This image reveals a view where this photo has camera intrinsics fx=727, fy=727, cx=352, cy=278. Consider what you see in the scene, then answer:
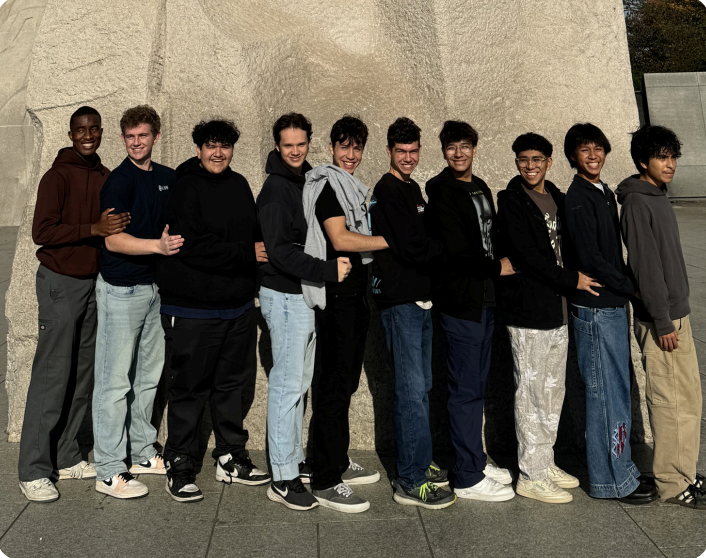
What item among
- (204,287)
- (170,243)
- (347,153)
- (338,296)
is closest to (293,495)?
(338,296)

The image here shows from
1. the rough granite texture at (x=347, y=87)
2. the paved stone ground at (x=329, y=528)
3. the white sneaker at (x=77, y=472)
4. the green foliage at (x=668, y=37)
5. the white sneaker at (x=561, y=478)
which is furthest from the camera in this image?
the green foliage at (x=668, y=37)

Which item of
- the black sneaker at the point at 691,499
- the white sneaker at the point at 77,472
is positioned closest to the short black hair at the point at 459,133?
the black sneaker at the point at 691,499

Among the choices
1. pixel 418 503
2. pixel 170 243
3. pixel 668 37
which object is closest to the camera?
pixel 170 243

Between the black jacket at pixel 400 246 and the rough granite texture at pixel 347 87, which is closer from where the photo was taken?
the black jacket at pixel 400 246

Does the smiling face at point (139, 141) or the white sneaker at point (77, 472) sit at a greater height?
the smiling face at point (139, 141)

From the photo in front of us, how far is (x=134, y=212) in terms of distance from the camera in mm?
3615

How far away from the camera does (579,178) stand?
3529 mm

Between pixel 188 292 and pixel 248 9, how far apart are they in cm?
244

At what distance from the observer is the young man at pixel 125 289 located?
3.59 metres

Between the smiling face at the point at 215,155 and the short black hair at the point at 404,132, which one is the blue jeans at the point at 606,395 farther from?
the smiling face at the point at 215,155

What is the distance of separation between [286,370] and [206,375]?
418mm

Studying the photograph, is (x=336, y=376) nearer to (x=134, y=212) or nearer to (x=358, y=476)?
(x=358, y=476)

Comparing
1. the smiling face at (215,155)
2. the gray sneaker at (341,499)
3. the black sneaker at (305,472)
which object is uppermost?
the smiling face at (215,155)

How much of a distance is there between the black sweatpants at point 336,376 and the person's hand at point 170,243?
2.43ft
